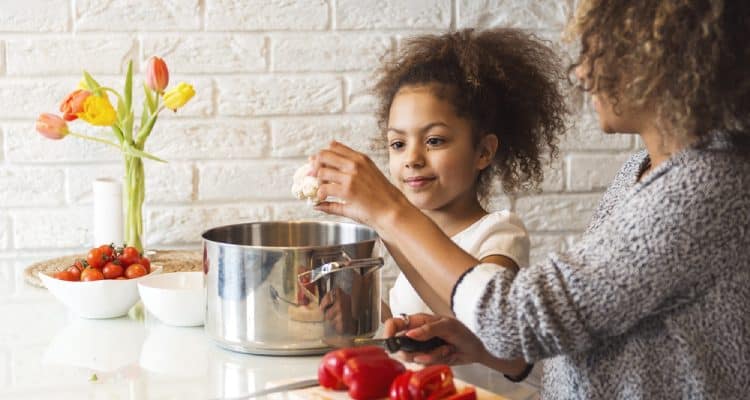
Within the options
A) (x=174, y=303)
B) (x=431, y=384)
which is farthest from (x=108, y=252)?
(x=431, y=384)

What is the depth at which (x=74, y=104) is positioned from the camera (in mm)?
1651

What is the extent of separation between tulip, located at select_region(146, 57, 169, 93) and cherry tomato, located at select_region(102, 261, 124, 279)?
378 mm

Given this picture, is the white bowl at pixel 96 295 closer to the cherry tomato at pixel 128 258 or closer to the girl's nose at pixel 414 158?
the cherry tomato at pixel 128 258

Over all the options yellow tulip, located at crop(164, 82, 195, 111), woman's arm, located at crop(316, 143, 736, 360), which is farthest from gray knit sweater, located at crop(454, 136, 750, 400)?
yellow tulip, located at crop(164, 82, 195, 111)

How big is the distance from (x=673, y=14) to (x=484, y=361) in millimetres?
538

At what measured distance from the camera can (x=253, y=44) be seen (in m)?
2.16

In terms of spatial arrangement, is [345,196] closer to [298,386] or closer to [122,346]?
[298,386]

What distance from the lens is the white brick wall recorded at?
6.93 ft

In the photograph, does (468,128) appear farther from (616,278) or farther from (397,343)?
(616,278)

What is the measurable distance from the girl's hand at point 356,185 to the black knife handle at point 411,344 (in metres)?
0.14

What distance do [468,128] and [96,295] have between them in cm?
67

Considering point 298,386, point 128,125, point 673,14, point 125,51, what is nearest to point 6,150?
point 125,51

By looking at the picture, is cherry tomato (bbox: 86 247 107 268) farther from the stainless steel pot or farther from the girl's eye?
the girl's eye

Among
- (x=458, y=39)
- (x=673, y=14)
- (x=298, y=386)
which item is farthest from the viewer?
(x=458, y=39)
